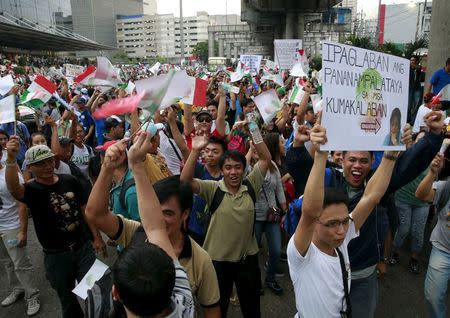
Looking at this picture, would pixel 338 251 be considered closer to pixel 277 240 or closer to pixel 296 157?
pixel 296 157

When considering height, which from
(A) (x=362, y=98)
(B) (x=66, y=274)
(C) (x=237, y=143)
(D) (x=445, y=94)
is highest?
(A) (x=362, y=98)

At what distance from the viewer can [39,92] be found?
543 cm

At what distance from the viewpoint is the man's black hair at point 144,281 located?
1300 millimetres

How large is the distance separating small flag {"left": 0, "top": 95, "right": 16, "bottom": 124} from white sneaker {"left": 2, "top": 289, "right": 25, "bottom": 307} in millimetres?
1819

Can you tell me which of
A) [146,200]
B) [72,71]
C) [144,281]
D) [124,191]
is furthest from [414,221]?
[72,71]

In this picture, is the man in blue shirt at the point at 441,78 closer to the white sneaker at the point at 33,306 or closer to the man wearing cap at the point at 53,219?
the man wearing cap at the point at 53,219

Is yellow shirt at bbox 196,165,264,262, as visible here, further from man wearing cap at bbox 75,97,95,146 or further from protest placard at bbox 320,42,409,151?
man wearing cap at bbox 75,97,95,146

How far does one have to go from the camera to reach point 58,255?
303 cm

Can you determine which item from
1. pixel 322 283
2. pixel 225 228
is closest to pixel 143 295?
pixel 322 283

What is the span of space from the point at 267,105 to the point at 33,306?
3304 mm

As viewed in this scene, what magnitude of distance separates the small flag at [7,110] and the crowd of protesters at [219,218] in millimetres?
347

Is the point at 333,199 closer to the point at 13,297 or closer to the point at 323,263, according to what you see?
the point at 323,263

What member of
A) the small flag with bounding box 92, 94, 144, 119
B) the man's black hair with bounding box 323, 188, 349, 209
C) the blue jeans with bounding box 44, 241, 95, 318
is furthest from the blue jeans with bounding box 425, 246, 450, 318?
the blue jeans with bounding box 44, 241, 95, 318

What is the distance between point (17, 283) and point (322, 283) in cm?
350
